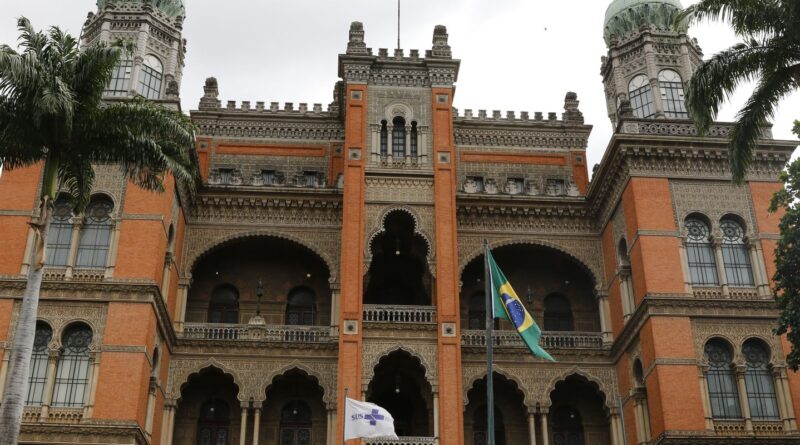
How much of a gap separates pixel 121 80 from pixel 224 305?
8912 mm

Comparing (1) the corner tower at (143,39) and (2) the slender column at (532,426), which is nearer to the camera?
(2) the slender column at (532,426)

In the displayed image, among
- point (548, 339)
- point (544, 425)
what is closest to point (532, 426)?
point (544, 425)

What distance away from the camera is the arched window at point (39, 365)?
26984 mm

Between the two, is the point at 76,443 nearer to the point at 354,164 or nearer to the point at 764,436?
the point at 354,164

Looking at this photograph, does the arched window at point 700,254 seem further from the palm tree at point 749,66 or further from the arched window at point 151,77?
the arched window at point 151,77

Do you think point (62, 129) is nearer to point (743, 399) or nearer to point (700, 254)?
point (700, 254)

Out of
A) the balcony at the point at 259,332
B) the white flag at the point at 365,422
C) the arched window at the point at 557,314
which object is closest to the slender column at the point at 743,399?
the arched window at the point at 557,314

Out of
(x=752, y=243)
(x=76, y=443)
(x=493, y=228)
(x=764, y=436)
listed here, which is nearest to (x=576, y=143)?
(x=493, y=228)

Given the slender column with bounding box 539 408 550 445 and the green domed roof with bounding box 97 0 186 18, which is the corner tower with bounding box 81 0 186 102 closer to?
the green domed roof with bounding box 97 0 186 18

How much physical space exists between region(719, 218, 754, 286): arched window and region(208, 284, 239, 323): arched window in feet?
55.2

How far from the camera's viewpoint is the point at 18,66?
20938 millimetres

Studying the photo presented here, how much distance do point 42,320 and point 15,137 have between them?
303 inches

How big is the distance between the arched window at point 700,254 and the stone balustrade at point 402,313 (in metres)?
8.32

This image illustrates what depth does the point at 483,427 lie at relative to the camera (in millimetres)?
32719
